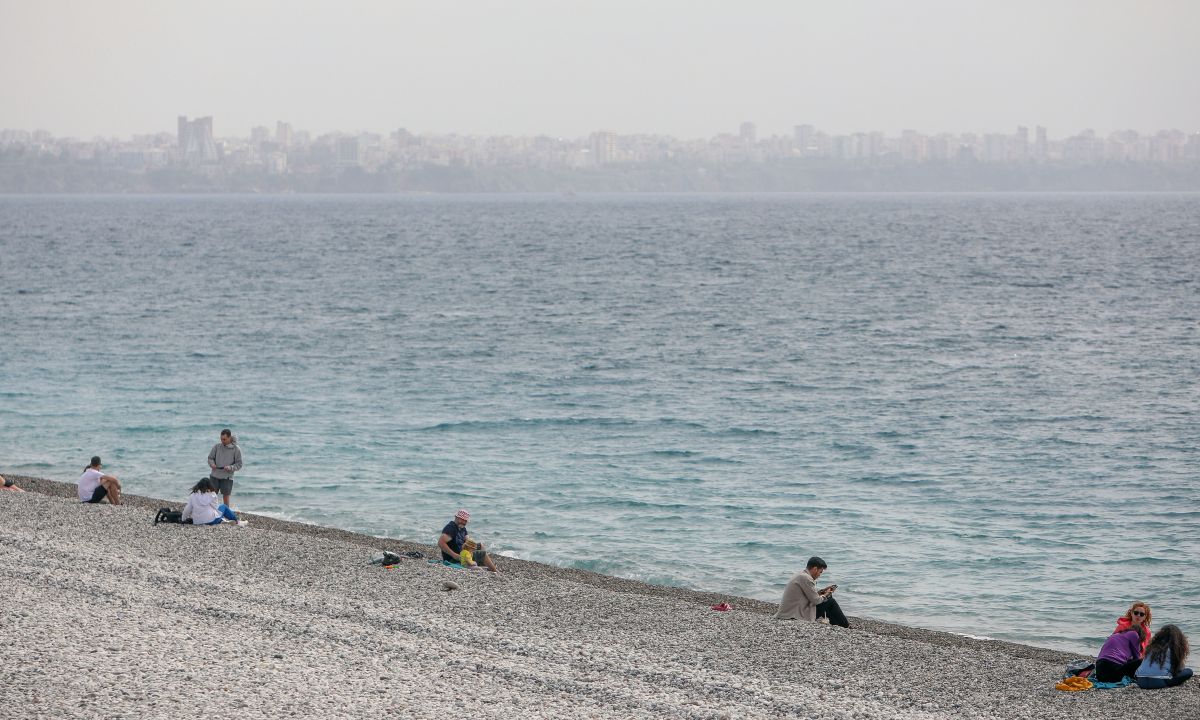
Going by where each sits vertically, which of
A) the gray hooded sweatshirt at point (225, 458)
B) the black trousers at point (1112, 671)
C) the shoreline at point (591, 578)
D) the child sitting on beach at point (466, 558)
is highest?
the gray hooded sweatshirt at point (225, 458)

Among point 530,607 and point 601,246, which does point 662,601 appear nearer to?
point 530,607

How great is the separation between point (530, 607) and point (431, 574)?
7.74ft

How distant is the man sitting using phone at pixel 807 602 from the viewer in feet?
59.0

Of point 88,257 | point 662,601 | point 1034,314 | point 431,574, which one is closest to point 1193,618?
point 662,601

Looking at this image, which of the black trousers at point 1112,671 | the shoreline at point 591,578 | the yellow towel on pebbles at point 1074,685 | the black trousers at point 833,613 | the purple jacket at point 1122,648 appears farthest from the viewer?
the shoreline at point 591,578

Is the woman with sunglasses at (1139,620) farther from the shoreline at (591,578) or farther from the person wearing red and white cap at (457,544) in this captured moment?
the person wearing red and white cap at (457,544)

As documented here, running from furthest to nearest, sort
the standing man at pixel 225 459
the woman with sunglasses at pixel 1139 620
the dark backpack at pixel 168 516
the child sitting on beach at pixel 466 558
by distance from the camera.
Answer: the standing man at pixel 225 459 < the dark backpack at pixel 168 516 < the child sitting on beach at pixel 466 558 < the woman with sunglasses at pixel 1139 620

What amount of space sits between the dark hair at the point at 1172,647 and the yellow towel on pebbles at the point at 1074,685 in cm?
87

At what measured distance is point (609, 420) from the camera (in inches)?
1428

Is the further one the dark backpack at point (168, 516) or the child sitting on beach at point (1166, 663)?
the dark backpack at point (168, 516)

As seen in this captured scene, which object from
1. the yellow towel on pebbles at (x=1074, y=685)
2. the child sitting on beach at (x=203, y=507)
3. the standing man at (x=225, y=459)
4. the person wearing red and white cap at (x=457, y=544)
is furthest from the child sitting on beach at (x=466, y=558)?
the yellow towel on pebbles at (x=1074, y=685)

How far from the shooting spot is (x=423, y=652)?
48.8 ft

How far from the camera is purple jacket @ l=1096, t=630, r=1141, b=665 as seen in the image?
48.9 feet

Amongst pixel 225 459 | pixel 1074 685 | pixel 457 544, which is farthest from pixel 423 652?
pixel 225 459
